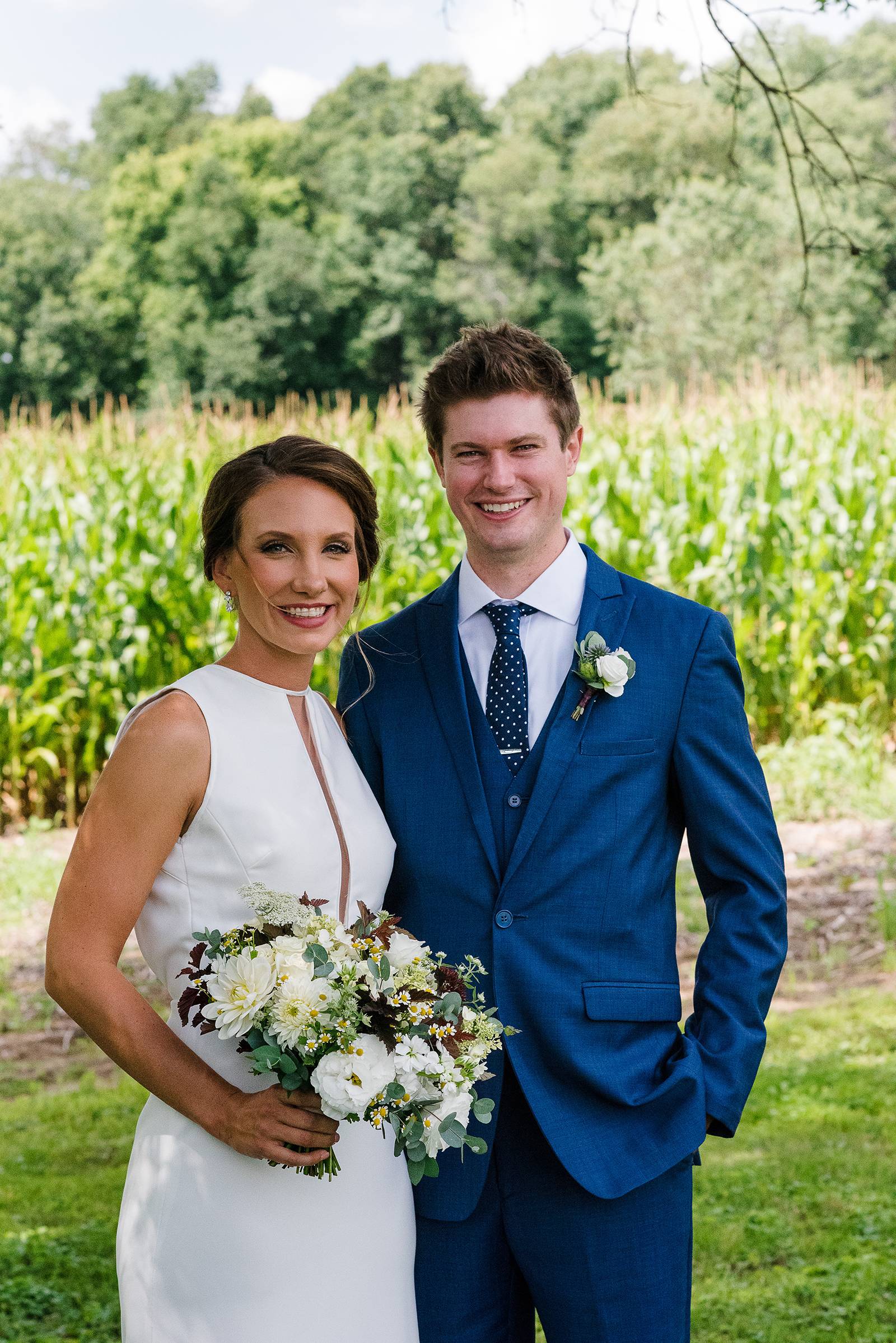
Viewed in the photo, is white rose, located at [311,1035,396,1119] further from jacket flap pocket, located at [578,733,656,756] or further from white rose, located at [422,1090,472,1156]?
jacket flap pocket, located at [578,733,656,756]

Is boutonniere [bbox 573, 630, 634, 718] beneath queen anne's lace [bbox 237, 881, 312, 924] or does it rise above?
above

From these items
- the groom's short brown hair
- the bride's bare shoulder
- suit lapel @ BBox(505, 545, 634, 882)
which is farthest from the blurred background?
the bride's bare shoulder

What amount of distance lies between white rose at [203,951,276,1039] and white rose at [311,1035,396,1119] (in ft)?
0.38

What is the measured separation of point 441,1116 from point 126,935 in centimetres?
57

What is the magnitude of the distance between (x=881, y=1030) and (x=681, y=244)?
33341 mm

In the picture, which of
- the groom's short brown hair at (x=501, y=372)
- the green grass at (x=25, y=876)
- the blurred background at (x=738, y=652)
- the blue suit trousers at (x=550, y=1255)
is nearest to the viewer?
the blue suit trousers at (x=550, y=1255)

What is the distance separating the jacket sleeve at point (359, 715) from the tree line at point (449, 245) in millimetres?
30202

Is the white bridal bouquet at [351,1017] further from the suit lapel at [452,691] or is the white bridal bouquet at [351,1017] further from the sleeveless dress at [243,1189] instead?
the suit lapel at [452,691]

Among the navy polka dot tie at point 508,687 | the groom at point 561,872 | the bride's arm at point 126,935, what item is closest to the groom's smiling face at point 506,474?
the groom at point 561,872

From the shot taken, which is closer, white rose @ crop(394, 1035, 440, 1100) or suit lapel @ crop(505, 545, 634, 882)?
white rose @ crop(394, 1035, 440, 1100)

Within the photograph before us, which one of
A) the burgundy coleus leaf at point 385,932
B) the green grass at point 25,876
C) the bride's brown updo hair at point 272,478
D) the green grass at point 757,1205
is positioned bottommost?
the green grass at point 757,1205

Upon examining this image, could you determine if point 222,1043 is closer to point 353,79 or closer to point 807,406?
point 807,406

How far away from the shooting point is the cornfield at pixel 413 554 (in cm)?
799

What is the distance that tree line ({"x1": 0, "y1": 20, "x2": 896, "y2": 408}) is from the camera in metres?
34.1
